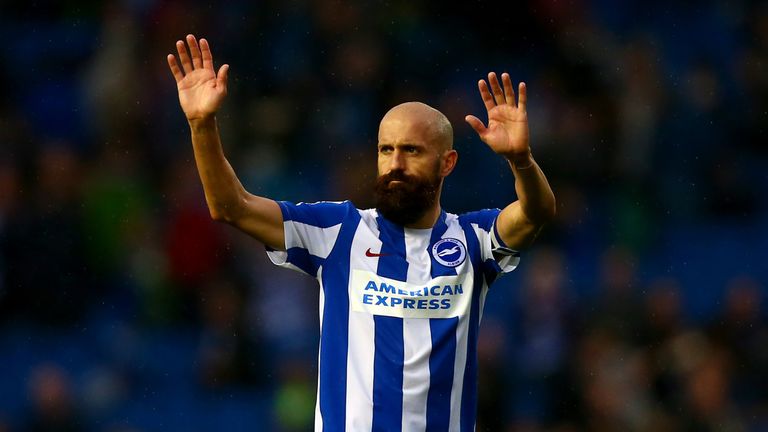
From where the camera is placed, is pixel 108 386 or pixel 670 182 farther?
pixel 670 182

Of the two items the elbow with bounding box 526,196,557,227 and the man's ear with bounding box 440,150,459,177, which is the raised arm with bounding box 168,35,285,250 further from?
the elbow with bounding box 526,196,557,227

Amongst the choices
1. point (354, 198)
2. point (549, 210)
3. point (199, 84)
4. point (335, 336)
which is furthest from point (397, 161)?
point (354, 198)

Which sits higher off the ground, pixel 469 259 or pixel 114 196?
pixel 114 196

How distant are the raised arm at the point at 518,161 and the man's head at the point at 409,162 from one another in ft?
0.82

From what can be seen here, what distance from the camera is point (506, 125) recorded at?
565cm

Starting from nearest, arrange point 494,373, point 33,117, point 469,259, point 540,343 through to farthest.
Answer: point 469,259, point 494,373, point 540,343, point 33,117

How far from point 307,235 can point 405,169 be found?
0.48 m

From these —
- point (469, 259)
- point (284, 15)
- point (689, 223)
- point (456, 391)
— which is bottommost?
point (456, 391)

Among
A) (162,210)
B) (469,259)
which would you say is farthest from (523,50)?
(469,259)

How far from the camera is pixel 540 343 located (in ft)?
36.4

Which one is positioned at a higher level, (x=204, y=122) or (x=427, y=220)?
(x=204, y=122)

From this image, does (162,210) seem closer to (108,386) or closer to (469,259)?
(108,386)

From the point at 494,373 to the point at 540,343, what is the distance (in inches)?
43.8

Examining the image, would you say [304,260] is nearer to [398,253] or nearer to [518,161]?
[398,253]
